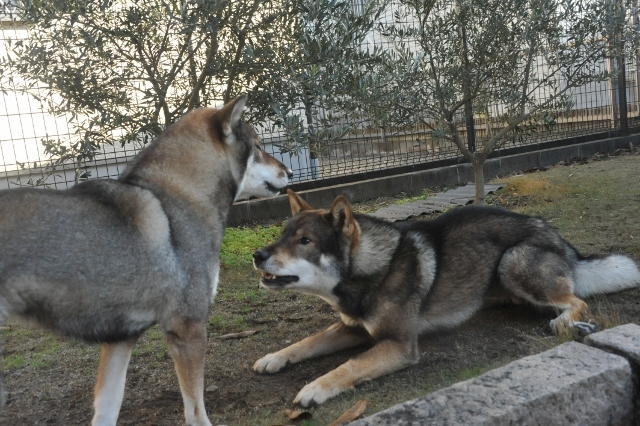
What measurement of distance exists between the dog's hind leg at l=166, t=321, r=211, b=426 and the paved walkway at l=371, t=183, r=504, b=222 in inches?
178

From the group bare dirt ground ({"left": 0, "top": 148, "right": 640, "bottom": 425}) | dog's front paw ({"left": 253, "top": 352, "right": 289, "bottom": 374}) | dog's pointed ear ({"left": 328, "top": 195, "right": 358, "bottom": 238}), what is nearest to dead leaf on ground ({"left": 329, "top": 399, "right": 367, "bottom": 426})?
bare dirt ground ({"left": 0, "top": 148, "right": 640, "bottom": 425})

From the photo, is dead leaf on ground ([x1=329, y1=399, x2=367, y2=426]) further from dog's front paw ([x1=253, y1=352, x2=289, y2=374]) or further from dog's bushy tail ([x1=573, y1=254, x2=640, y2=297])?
dog's bushy tail ([x1=573, y1=254, x2=640, y2=297])

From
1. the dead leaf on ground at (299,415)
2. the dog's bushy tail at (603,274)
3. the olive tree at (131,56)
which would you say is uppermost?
the olive tree at (131,56)

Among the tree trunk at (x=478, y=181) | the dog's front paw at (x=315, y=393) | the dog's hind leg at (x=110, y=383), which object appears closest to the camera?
the dog's hind leg at (x=110, y=383)

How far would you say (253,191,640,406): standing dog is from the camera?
12.4 feet

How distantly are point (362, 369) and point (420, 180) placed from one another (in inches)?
256

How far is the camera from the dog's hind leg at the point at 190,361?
9.61 feet

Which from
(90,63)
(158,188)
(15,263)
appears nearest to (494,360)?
(158,188)

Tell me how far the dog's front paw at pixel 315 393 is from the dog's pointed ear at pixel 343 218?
989mm

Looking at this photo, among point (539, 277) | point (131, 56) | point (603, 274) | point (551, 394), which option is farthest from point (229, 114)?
point (603, 274)

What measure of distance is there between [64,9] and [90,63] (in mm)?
543

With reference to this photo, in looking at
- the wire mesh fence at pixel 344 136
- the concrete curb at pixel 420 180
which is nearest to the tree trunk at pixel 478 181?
the wire mesh fence at pixel 344 136

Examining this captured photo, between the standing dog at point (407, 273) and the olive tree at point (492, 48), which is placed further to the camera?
the olive tree at point (492, 48)

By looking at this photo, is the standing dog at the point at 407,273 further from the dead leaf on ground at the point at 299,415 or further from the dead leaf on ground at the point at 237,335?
the dead leaf on ground at the point at 237,335
